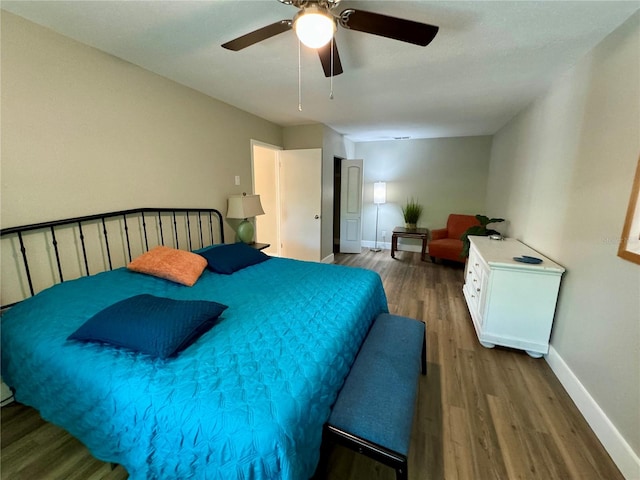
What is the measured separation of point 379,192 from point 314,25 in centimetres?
461

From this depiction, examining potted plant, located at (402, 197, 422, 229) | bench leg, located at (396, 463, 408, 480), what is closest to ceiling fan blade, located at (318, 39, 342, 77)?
bench leg, located at (396, 463, 408, 480)

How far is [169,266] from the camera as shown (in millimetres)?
2049

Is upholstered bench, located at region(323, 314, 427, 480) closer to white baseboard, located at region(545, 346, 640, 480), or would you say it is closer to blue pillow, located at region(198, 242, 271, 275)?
white baseboard, located at region(545, 346, 640, 480)

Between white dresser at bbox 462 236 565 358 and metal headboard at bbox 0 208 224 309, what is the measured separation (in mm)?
2986

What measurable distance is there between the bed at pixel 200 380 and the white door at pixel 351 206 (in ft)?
12.5

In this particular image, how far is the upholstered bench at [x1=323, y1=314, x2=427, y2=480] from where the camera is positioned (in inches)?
40.7

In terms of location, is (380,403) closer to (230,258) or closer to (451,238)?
(230,258)

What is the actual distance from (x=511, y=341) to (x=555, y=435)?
0.83m

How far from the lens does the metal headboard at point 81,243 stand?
166cm

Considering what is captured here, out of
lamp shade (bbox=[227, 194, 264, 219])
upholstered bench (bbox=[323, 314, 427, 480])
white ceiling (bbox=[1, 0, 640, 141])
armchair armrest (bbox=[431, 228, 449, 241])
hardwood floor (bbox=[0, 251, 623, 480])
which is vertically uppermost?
white ceiling (bbox=[1, 0, 640, 141])

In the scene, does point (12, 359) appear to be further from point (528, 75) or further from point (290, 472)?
point (528, 75)

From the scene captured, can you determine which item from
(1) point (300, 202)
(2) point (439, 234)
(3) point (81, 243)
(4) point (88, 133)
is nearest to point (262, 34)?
(4) point (88, 133)

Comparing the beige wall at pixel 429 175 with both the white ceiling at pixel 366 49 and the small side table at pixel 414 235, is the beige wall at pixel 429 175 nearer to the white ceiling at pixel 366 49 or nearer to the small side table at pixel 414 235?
the small side table at pixel 414 235

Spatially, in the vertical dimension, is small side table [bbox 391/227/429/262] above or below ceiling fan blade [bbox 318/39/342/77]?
below
